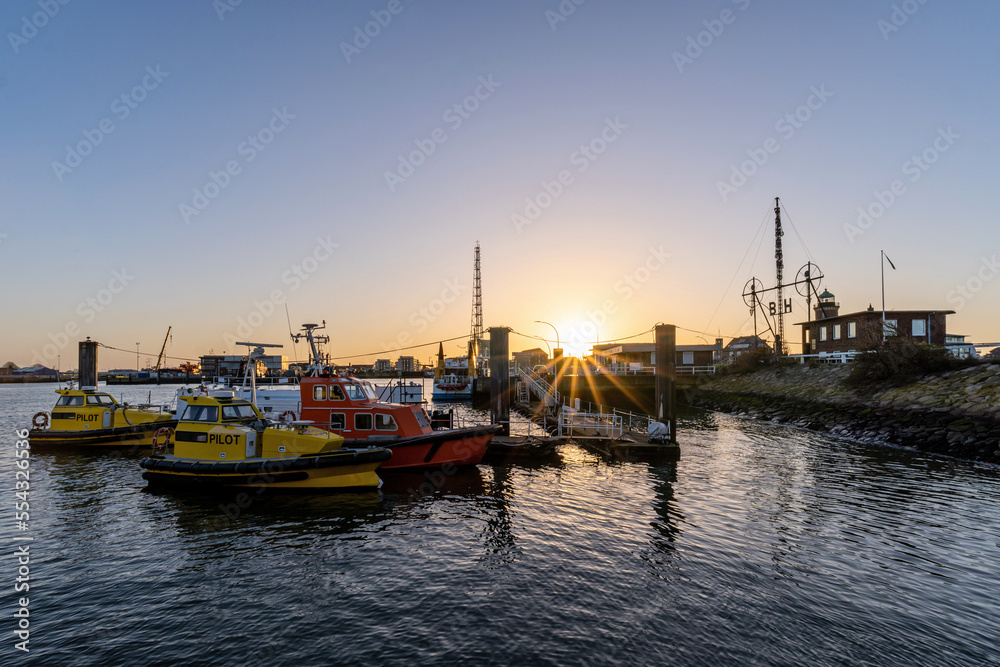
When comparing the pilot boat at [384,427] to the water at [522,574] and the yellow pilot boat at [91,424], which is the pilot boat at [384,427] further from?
the yellow pilot boat at [91,424]

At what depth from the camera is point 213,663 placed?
7949mm

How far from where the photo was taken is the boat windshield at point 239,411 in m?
18.7

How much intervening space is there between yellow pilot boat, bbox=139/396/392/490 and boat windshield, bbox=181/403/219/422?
40 millimetres

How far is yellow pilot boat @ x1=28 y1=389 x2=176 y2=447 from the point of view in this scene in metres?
27.0

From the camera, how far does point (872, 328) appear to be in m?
43.7

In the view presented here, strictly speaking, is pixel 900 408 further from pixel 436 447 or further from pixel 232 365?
pixel 232 365

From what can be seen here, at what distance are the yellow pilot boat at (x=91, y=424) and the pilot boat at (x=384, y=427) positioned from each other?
12004 mm

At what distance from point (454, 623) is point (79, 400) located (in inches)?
1198

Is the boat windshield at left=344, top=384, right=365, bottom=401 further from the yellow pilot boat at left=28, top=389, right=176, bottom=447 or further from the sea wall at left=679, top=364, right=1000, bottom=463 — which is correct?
the sea wall at left=679, top=364, right=1000, bottom=463

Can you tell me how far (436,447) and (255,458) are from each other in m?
7.29

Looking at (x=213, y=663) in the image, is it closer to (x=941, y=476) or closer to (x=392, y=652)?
(x=392, y=652)

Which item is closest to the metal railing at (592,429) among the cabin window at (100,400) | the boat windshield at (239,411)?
the boat windshield at (239,411)

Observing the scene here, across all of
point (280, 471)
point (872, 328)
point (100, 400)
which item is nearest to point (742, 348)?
point (872, 328)

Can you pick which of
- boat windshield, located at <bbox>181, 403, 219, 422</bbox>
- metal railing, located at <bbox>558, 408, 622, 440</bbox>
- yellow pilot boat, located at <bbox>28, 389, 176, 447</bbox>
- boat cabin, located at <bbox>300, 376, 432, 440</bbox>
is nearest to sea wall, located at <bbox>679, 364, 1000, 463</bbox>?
metal railing, located at <bbox>558, 408, 622, 440</bbox>
